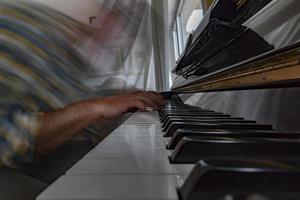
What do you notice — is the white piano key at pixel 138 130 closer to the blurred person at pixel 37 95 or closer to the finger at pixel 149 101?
the blurred person at pixel 37 95

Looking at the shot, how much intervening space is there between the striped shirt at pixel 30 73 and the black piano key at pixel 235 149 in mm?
487

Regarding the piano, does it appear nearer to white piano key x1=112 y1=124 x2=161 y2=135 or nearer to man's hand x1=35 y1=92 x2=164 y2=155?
white piano key x1=112 y1=124 x2=161 y2=135

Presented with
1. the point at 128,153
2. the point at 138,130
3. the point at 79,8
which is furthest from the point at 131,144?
the point at 79,8

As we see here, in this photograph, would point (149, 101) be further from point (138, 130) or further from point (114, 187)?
point (114, 187)

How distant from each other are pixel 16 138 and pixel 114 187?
504mm

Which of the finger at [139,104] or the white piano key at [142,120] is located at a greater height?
the finger at [139,104]

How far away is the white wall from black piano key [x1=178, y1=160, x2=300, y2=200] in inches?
63.0

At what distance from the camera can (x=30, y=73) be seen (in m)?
1.06

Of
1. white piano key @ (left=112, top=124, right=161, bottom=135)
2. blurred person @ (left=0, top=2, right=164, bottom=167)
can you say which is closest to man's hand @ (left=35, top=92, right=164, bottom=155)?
blurred person @ (left=0, top=2, right=164, bottom=167)

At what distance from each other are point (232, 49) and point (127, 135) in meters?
0.43

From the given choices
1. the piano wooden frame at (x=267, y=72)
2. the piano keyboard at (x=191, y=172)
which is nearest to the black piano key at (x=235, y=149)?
the piano keyboard at (x=191, y=172)

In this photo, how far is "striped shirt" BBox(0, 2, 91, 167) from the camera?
71 cm

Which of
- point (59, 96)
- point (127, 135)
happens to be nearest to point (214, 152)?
point (127, 135)

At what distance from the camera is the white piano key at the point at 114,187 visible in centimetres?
24
